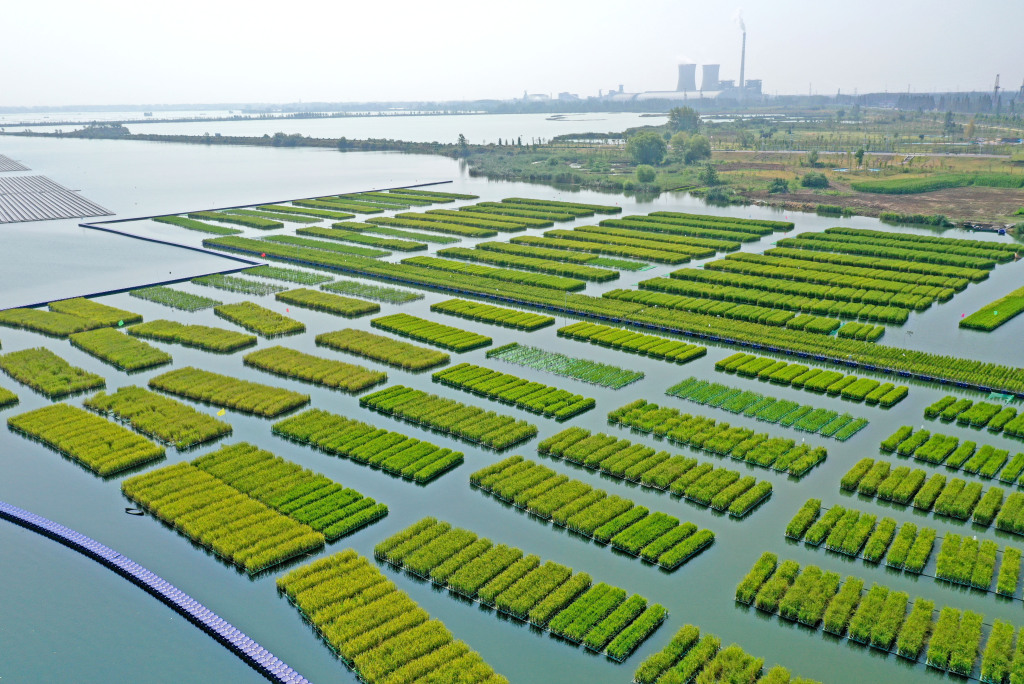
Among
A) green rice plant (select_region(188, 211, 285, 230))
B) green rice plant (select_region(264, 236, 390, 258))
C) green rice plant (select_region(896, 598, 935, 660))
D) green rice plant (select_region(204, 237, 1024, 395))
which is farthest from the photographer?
green rice plant (select_region(188, 211, 285, 230))

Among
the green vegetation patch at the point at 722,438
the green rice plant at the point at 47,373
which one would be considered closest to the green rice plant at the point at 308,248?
the green rice plant at the point at 47,373

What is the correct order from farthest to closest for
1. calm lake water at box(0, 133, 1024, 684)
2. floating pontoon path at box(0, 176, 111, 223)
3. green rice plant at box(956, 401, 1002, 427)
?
floating pontoon path at box(0, 176, 111, 223) < green rice plant at box(956, 401, 1002, 427) < calm lake water at box(0, 133, 1024, 684)

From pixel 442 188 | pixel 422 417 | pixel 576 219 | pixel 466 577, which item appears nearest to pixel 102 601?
pixel 466 577

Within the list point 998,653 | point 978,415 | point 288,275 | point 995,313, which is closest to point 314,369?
point 288,275

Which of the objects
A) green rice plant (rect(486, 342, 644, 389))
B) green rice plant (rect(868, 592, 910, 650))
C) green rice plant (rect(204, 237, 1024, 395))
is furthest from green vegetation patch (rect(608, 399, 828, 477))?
green rice plant (rect(204, 237, 1024, 395))

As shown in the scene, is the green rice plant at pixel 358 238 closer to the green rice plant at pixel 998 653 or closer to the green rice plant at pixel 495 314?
the green rice plant at pixel 495 314

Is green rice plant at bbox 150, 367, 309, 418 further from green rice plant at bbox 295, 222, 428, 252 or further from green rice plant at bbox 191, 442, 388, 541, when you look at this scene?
green rice plant at bbox 295, 222, 428, 252

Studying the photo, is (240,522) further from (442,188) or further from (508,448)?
(442,188)
